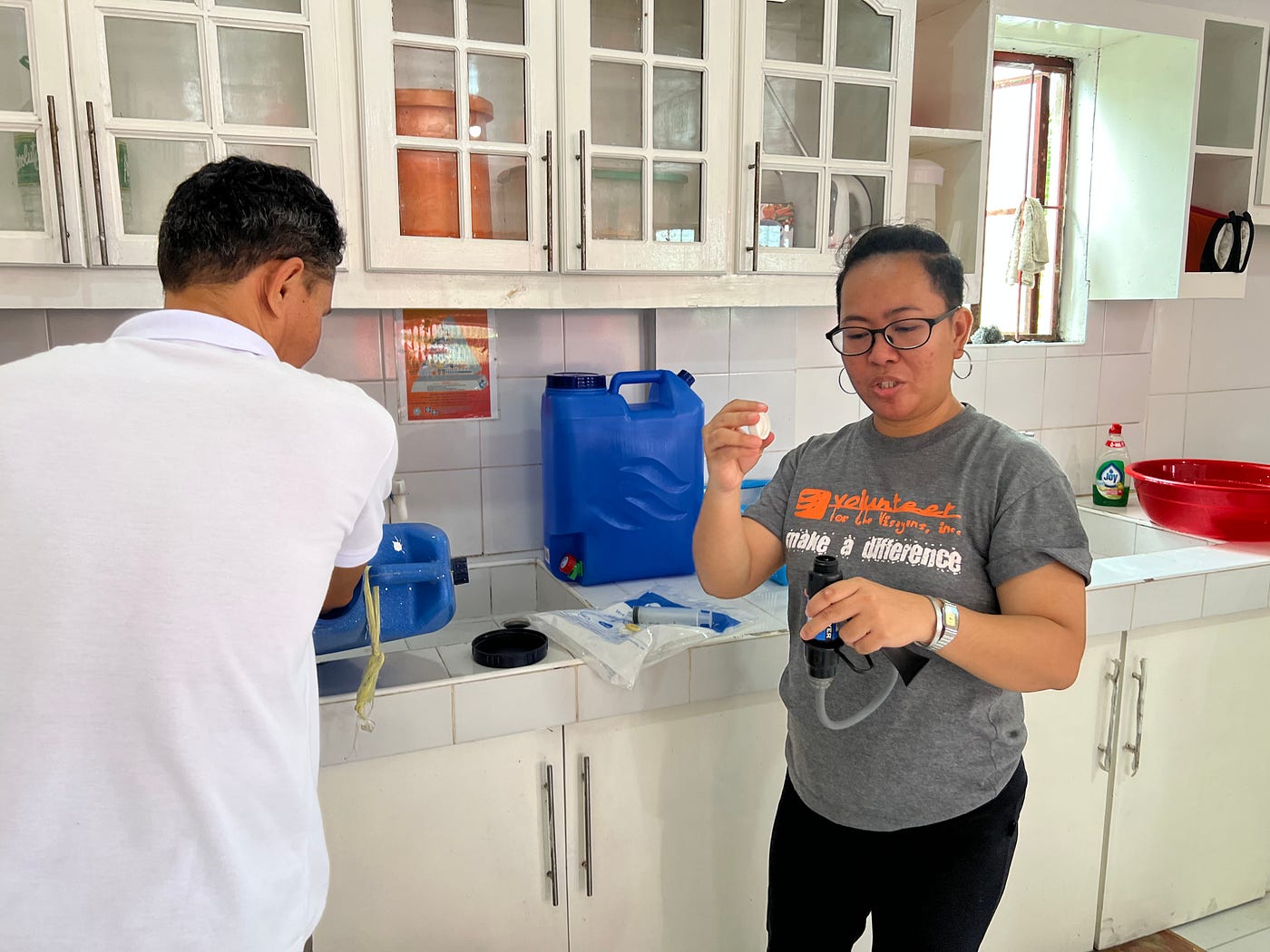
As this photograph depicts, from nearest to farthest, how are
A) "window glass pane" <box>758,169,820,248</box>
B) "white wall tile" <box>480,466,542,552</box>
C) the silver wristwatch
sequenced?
the silver wristwatch < "window glass pane" <box>758,169,820,248</box> < "white wall tile" <box>480,466,542,552</box>

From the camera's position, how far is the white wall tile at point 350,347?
5.65 feet

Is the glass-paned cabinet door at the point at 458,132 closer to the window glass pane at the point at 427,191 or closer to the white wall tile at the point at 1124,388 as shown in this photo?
the window glass pane at the point at 427,191

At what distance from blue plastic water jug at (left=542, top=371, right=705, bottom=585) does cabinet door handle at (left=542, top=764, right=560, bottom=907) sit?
49cm

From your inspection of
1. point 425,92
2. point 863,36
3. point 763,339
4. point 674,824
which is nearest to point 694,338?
point 763,339

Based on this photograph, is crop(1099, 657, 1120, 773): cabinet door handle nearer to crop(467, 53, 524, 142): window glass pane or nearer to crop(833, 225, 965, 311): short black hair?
crop(833, 225, 965, 311): short black hair

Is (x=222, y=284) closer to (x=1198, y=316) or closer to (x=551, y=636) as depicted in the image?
(x=551, y=636)

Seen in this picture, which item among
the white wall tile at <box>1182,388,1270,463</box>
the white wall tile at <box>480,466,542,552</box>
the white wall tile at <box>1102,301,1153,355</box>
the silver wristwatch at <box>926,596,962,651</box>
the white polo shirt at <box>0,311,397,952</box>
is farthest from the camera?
the white wall tile at <box>1182,388,1270,463</box>

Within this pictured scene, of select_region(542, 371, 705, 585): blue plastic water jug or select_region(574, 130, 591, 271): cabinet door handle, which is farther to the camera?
select_region(542, 371, 705, 585): blue plastic water jug

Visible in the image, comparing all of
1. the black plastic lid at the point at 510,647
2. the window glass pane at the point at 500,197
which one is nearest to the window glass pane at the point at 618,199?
the window glass pane at the point at 500,197

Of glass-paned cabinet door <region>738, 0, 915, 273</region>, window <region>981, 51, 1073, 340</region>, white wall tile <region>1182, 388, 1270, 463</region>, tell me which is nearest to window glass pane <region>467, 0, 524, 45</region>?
glass-paned cabinet door <region>738, 0, 915, 273</region>

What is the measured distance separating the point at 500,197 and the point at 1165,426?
1.95 m

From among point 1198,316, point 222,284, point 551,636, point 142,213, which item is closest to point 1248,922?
point 1198,316

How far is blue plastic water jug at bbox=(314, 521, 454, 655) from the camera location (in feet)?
4.05

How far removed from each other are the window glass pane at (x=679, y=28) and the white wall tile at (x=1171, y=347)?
1.56 meters
